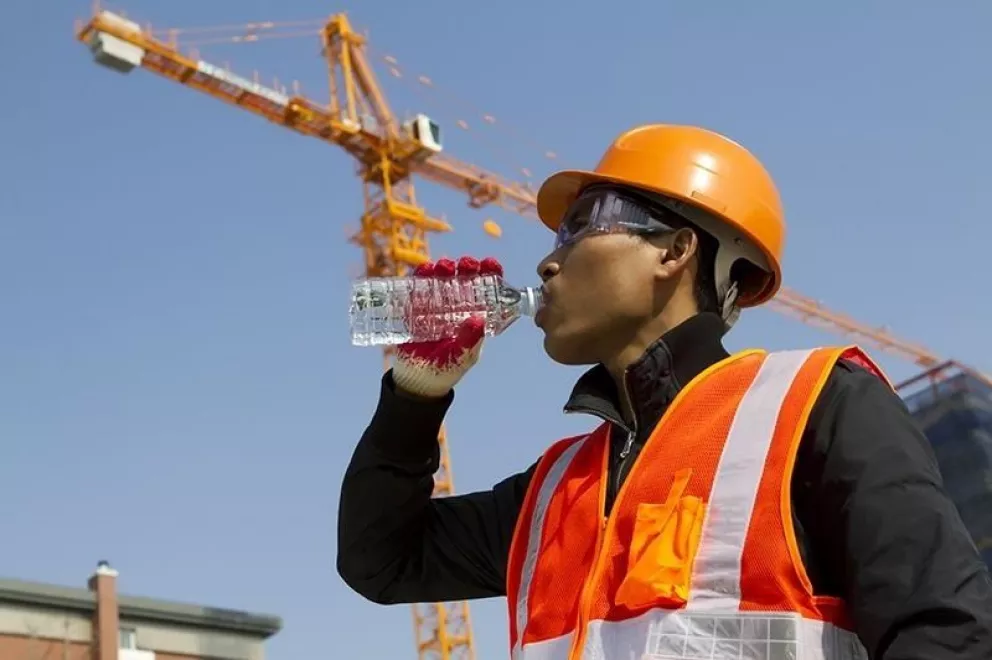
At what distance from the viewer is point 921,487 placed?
2631 millimetres

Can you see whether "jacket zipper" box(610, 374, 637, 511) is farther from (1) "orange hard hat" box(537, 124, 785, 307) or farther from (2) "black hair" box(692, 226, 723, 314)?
(1) "orange hard hat" box(537, 124, 785, 307)

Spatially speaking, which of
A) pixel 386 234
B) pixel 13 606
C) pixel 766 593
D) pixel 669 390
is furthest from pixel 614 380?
pixel 386 234

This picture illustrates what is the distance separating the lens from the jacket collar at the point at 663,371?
3234mm

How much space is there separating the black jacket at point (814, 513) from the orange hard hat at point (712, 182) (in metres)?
0.30

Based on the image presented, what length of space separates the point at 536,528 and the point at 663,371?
1.65 feet

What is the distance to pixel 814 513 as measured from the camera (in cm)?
274

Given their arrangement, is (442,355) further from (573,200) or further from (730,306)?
(730,306)

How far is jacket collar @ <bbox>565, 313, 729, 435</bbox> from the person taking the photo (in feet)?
10.6

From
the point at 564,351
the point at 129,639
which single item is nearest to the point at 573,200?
the point at 564,351

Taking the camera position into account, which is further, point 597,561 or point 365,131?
point 365,131

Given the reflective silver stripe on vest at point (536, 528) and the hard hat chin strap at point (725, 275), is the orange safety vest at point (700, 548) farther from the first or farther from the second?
the hard hat chin strap at point (725, 275)

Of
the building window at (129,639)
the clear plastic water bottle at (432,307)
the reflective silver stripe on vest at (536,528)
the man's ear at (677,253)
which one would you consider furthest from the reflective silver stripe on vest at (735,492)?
the building window at (129,639)

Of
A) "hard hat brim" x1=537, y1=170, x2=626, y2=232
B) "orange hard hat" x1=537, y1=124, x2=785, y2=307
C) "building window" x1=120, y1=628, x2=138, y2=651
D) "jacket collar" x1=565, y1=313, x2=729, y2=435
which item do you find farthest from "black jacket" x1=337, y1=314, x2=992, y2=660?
"building window" x1=120, y1=628, x2=138, y2=651

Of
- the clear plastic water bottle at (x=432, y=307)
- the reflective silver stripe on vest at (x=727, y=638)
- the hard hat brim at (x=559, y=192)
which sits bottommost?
the reflective silver stripe on vest at (x=727, y=638)
